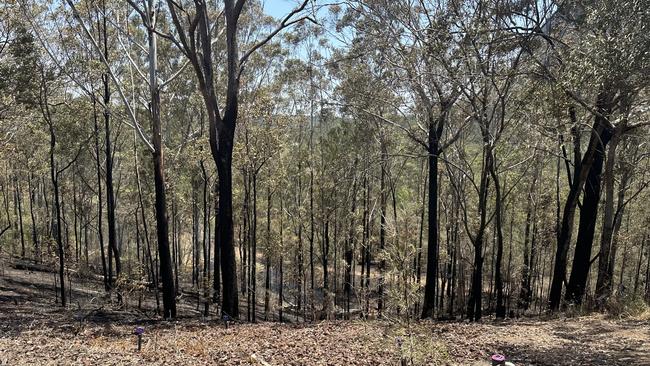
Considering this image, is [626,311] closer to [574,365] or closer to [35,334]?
[574,365]

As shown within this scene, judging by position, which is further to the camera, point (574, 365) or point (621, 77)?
point (621, 77)

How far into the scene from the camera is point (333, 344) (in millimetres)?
6441

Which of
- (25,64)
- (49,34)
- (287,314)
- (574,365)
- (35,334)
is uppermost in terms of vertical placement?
(49,34)

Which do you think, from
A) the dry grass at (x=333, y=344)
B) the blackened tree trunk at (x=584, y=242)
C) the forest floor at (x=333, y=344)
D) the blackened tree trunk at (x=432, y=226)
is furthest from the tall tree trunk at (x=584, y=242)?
the blackened tree trunk at (x=432, y=226)

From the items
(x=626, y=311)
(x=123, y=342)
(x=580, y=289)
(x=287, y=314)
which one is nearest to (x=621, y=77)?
(x=626, y=311)

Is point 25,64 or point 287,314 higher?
point 25,64

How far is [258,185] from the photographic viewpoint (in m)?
20.9

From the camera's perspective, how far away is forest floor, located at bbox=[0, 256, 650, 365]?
5.16 meters

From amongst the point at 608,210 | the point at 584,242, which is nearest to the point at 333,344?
the point at 608,210

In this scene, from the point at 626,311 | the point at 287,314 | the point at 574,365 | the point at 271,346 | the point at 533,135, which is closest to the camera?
the point at 574,365

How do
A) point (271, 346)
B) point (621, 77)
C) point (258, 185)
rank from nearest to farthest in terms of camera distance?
1. point (621, 77)
2. point (271, 346)
3. point (258, 185)

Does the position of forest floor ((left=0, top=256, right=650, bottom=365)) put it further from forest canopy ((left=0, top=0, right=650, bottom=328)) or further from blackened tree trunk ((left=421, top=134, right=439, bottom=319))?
blackened tree trunk ((left=421, top=134, right=439, bottom=319))

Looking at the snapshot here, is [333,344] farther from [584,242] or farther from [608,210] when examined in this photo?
[584,242]

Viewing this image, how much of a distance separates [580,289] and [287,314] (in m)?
16.2
